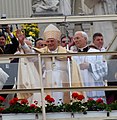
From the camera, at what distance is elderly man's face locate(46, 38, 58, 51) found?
9688 mm

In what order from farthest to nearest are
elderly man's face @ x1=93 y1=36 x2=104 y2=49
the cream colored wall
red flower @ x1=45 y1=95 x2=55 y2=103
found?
the cream colored wall
elderly man's face @ x1=93 y1=36 x2=104 y2=49
red flower @ x1=45 y1=95 x2=55 y2=103

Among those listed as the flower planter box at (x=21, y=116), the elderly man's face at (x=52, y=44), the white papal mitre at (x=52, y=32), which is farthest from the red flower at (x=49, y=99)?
the white papal mitre at (x=52, y=32)

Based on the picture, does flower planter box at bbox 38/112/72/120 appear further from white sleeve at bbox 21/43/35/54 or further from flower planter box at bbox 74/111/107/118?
white sleeve at bbox 21/43/35/54

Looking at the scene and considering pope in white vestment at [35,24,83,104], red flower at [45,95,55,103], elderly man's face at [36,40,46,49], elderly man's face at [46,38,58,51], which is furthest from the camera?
elderly man's face at [36,40,46,49]

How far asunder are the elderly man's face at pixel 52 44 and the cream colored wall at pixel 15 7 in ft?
48.6

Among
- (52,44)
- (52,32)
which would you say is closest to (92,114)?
(52,44)

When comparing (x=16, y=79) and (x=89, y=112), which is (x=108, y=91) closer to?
(x=89, y=112)

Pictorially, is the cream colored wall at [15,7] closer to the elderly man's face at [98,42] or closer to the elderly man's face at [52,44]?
the elderly man's face at [98,42]

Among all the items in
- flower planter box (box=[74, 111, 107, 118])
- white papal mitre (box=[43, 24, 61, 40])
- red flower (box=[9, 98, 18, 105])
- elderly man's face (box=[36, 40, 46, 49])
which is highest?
white papal mitre (box=[43, 24, 61, 40])

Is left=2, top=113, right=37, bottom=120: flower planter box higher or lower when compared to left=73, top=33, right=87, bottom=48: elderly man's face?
lower

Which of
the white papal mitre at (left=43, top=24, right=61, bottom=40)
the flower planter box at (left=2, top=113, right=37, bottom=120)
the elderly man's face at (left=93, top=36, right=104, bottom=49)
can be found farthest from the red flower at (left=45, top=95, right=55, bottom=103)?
the elderly man's face at (left=93, top=36, right=104, bottom=49)

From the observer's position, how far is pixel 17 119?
340 inches

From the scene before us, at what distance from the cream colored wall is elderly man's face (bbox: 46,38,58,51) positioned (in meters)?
14.8

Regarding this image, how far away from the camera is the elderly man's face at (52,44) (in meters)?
9.69
